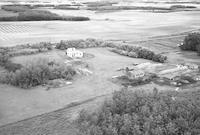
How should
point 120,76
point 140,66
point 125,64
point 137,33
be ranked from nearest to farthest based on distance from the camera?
1. point 120,76
2. point 140,66
3. point 125,64
4. point 137,33

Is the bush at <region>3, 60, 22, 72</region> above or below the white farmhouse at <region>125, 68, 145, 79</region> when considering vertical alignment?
below

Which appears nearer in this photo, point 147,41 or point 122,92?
point 122,92

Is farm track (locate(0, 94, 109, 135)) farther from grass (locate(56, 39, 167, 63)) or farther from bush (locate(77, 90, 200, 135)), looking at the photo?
grass (locate(56, 39, 167, 63))

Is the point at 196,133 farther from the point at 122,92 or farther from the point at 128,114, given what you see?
the point at 122,92

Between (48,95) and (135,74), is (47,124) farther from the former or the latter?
(135,74)

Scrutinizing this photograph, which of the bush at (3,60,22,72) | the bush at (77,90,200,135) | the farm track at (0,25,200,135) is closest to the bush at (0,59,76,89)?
the bush at (3,60,22,72)

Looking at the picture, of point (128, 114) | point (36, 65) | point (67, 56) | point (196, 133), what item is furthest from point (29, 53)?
point (196, 133)
